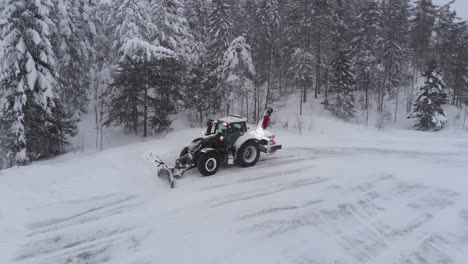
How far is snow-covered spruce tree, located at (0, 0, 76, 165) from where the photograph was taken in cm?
1484

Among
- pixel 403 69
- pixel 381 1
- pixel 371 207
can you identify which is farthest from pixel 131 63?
pixel 403 69

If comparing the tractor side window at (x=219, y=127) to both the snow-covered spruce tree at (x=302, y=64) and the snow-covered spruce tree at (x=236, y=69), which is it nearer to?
the snow-covered spruce tree at (x=236, y=69)

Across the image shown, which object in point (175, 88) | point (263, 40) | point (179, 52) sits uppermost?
point (263, 40)

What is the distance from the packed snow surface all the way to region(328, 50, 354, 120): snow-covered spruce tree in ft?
73.5

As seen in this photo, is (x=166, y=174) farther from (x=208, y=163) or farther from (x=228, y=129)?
(x=228, y=129)

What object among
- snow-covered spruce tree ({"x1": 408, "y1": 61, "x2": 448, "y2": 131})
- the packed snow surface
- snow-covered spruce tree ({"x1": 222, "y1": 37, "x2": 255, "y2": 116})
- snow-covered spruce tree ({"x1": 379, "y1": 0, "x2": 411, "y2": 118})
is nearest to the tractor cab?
the packed snow surface

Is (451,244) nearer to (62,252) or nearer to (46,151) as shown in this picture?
(62,252)

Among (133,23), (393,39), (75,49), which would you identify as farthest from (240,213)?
(393,39)

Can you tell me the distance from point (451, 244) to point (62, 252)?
7.92 meters

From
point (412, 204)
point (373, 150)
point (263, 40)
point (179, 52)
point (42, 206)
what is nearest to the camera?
point (42, 206)

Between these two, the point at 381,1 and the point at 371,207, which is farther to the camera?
Result: the point at 381,1

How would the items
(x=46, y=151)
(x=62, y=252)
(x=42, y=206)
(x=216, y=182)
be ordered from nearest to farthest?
1. (x=62, y=252)
2. (x=42, y=206)
3. (x=216, y=182)
4. (x=46, y=151)

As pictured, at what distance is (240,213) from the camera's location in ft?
24.5

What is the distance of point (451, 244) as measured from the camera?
21.1 feet
